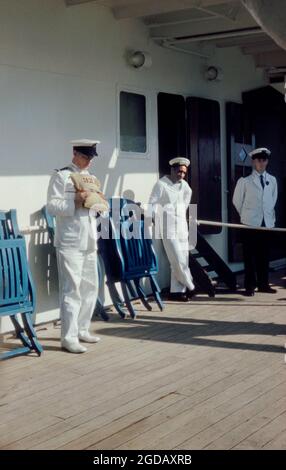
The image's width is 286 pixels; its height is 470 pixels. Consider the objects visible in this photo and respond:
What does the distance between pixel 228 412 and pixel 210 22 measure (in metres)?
4.85

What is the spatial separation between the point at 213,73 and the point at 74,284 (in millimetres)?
4301

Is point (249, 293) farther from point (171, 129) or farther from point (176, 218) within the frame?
point (171, 129)

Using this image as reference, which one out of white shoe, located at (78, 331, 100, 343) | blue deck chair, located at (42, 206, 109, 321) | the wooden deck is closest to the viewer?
the wooden deck

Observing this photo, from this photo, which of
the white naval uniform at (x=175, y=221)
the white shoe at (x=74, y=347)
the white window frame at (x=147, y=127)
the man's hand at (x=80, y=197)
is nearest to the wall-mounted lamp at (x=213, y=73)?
the white window frame at (x=147, y=127)

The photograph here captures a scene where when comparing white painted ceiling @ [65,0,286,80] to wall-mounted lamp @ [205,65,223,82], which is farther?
wall-mounted lamp @ [205,65,223,82]

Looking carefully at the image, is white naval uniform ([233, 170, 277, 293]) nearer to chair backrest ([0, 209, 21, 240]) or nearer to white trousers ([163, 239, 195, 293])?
white trousers ([163, 239, 195, 293])

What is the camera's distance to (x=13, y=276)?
4.75m

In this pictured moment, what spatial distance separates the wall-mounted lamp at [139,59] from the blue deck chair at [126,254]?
1.52 meters

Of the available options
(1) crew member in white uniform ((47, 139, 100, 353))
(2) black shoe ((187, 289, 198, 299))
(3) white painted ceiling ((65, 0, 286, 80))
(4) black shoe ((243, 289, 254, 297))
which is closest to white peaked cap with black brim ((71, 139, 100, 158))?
(1) crew member in white uniform ((47, 139, 100, 353))

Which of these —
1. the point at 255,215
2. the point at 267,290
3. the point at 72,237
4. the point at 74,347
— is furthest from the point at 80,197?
the point at 267,290

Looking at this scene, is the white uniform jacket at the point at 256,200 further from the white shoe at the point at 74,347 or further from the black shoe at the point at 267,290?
the white shoe at the point at 74,347

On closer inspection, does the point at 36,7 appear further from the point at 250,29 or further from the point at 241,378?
the point at 241,378

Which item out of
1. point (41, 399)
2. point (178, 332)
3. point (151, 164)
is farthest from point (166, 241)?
point (41, 399)

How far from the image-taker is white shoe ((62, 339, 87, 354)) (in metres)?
4.90
